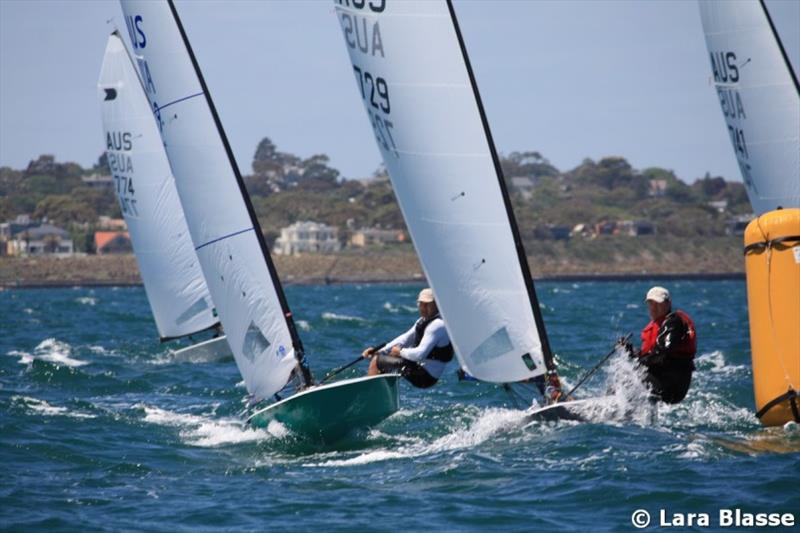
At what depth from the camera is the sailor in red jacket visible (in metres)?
11.4

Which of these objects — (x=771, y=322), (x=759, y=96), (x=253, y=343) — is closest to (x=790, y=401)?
(x=771, y=322)

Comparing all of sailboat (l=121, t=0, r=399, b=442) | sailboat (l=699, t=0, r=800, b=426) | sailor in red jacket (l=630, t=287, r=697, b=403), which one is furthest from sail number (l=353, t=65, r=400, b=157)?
sailboat (l=699, t=0, r=800, b=426)

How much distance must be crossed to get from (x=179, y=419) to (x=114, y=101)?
985 centimetres

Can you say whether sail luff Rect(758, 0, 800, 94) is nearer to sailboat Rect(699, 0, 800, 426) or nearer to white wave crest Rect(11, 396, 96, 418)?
sailboat Rect(699, 0, 800, 426)

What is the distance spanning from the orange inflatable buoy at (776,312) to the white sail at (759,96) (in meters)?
7.36

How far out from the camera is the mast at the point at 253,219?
493 inches

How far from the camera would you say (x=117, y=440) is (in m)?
12.3

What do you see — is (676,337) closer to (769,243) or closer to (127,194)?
Answer: (769,243)

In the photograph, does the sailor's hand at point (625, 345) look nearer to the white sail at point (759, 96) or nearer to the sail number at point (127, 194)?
the white sail at point (759, 96)

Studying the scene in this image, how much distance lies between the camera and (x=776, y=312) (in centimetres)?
1109

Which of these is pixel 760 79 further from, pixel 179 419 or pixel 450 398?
pixel 179 419

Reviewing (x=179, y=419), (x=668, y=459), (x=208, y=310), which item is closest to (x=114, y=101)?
(x=208, y=310)

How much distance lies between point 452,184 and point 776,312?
2892 millimetres

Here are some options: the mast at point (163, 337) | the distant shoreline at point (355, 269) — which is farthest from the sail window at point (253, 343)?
the distant shoreline at point (355, 269)
